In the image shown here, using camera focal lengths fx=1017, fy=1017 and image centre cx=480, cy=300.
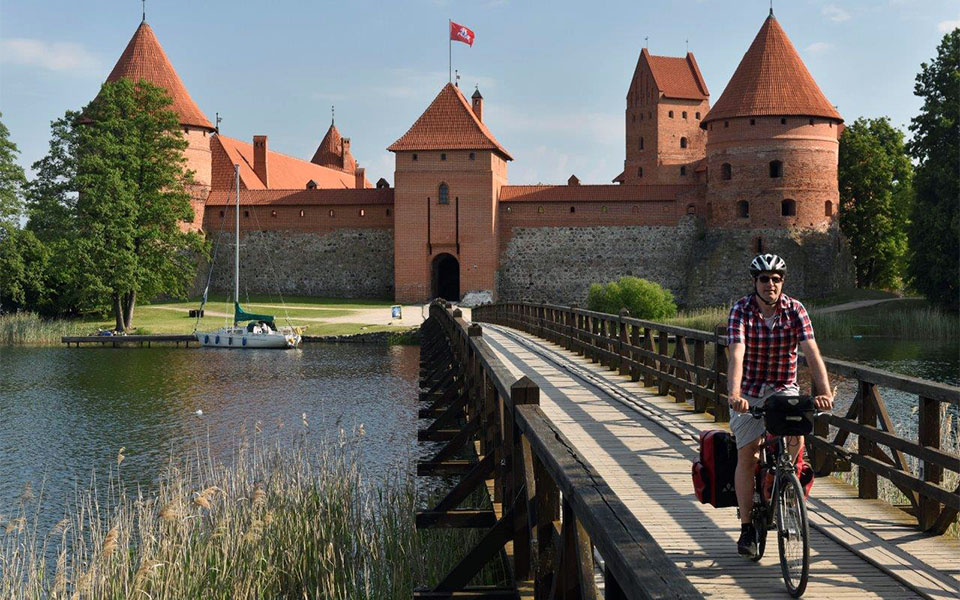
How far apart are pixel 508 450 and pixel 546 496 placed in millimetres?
1221

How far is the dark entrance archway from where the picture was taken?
40.5 metres

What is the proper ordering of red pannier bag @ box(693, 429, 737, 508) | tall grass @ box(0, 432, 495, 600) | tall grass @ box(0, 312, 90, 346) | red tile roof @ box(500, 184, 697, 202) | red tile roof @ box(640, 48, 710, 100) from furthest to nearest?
red tile roof @ box(640, 48, 710, 100), red tile roof @ box(500, 184, 697, 202), tall grass @ box(0, 312, 90, 346), tall grass @ box(0, 432, 495, 600), red pannier bag @ box(693, 429, 737, 508)

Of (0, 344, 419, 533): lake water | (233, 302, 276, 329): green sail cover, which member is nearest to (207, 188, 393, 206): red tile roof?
(233, 302, 276, 329): green sail cover

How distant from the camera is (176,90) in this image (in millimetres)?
38906

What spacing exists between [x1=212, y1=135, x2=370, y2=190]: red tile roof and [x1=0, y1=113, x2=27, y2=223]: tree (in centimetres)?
891

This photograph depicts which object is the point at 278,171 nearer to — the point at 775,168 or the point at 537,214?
the point at 537,214

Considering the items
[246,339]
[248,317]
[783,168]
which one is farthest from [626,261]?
[246,339]

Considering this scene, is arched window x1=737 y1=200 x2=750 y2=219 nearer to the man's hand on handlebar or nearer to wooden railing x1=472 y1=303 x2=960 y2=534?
wooden railing x1=472 y1=303 x2=960 y2=534

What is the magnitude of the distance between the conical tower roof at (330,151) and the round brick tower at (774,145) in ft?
98.9

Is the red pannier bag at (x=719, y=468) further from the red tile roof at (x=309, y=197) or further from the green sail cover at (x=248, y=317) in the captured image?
the red tile roof at (x=309, y=197)

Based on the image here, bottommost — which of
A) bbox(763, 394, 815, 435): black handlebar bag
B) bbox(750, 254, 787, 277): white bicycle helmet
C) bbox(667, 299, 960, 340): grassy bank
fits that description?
bbox(667, 299, 960, 340): grassy bank

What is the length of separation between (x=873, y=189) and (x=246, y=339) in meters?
25.7

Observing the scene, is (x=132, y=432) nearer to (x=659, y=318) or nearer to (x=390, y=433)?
(x=390, y=433)

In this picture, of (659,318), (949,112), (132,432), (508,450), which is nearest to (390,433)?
(132,432)
